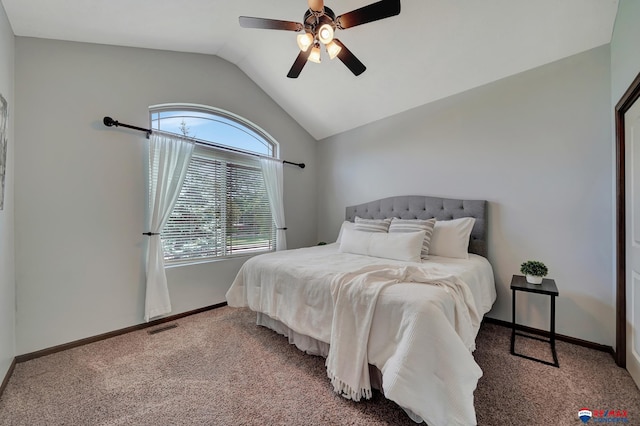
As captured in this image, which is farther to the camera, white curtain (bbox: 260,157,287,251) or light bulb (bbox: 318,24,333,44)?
white curtain (bbox: 260,157,287,251)

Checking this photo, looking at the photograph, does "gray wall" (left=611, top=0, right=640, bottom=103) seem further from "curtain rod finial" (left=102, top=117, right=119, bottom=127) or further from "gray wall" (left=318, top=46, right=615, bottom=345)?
"curtain rod finial" (left=102, top=117, right=119, bottom=127)

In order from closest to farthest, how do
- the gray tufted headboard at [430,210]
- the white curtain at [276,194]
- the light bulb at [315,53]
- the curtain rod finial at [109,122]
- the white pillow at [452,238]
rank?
the light bulb at [315,53], the curtain rod finial at [109,122], the white pillow at [452,238], the gray tufted headboard at [430,210], the white curtain at [276,194]

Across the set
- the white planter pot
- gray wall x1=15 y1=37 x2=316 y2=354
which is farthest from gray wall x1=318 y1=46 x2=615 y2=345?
gray wall x1=15 y1=37 x2=316 y2=354

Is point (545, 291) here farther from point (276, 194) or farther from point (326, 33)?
point (276, 194)

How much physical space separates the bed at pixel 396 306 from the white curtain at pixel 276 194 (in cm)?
124

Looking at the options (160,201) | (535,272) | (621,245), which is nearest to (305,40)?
(160,201)

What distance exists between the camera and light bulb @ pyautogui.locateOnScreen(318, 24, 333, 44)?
1.83 metres

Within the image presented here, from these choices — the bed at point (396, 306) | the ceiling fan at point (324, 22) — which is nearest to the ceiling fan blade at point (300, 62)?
the ceiling fan at point (324, 22)

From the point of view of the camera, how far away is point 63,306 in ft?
7.56

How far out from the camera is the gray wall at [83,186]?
7.12 ft

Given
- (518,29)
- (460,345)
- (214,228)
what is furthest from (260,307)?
(518,29)

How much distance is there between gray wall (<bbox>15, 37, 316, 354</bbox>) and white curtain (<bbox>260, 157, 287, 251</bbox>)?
1.29 metres

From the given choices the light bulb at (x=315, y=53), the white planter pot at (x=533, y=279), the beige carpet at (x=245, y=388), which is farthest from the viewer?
the white planter pot at (x=533, y=279)

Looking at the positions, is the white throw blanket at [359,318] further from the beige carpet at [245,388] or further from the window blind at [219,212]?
the window blind at [219,212]
